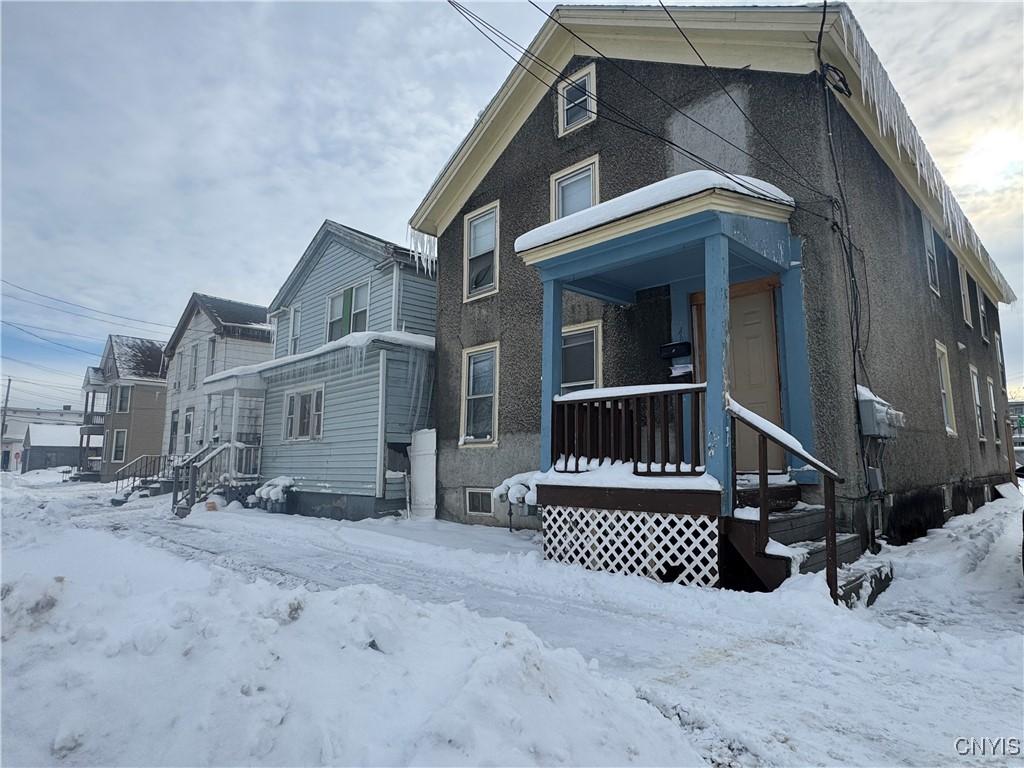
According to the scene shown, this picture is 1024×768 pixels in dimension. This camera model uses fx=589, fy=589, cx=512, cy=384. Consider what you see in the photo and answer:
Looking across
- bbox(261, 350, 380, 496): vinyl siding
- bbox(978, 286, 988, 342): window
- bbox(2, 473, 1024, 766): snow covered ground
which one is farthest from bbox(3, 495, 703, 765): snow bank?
bbox(978, 286, 988, 342): window

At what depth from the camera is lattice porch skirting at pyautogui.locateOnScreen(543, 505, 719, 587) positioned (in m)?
5.20

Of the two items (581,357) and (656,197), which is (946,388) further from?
(656,197)

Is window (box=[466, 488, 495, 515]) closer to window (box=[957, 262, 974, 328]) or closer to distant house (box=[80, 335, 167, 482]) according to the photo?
window (box=[957, 262, 974, 328])

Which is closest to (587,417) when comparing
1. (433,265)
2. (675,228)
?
(675,228)

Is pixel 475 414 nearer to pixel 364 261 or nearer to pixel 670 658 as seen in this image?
pixel 364 261

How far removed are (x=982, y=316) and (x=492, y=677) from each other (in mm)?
16737

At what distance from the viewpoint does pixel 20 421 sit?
207 ft

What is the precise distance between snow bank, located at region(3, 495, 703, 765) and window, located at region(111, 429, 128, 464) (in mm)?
32888

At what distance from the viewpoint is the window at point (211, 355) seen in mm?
22016

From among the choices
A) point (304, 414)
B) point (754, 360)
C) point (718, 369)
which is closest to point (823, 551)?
point (718, 369)

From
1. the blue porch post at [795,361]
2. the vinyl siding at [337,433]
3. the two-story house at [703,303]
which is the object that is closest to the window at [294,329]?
the vinyl siding at [337,433]

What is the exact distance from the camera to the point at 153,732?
190 centimetres

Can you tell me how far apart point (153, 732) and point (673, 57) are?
Result: 9.09m

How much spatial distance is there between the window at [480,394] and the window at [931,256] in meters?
7.61
